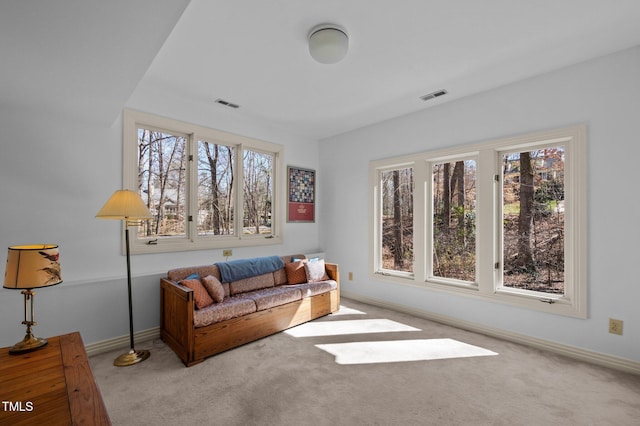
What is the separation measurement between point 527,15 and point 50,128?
3.93 metres

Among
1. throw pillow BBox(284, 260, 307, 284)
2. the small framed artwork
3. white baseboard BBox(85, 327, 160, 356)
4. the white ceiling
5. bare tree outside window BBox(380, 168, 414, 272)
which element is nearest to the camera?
the white ceiling

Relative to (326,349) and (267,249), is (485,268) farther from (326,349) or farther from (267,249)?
(267,249)

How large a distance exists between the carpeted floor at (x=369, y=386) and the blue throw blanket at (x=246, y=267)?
794 millimetres

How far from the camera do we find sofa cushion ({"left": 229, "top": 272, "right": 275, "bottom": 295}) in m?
3.31

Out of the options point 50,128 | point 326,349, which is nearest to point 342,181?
point 326,349

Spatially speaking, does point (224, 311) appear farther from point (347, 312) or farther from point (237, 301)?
point (347, 312)

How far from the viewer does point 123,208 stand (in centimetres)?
248

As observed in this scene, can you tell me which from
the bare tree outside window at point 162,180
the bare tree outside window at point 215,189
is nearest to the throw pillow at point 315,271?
the bare tree outside window at point 215,189

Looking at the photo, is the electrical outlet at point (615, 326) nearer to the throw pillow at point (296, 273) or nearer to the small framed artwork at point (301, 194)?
the throw pillow at point (296, 273)

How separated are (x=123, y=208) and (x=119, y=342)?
1376 mm

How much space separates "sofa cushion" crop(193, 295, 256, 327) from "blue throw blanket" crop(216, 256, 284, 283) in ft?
1.00

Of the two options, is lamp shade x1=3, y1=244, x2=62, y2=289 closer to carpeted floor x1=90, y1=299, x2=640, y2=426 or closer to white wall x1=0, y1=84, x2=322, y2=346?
carpeted floor x1=90, y1=299, x2=640, y2=426

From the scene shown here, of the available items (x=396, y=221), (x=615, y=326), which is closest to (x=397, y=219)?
(x=396, y=221)

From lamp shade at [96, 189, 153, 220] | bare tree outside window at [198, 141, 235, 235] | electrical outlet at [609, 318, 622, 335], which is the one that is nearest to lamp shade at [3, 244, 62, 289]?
lamp shade at [96, 189, 153, 220]
